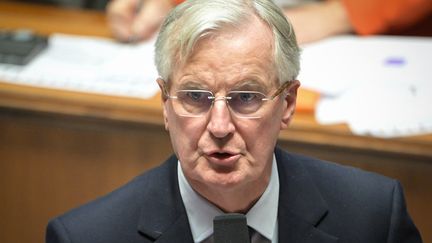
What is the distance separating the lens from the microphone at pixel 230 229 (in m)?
1.42

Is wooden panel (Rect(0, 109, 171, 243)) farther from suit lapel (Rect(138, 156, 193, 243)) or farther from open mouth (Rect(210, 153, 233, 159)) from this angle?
open mouth (Rect(210, 153, 233, 159))

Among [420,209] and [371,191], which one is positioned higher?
[371,191]

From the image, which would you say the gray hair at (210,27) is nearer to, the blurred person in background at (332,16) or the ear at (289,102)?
the ear at (289,102)

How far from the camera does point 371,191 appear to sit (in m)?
1.80

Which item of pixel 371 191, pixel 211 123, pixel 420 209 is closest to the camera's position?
pixel 211 123

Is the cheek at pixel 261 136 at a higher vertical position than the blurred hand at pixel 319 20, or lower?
higher

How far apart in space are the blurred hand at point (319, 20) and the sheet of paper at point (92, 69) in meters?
0.46

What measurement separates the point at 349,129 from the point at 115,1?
3.25 feet

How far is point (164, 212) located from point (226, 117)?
0.27 metres

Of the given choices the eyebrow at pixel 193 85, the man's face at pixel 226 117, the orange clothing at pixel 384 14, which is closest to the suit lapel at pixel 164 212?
the man's face at pixel 226 117

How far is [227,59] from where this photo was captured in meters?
1.52

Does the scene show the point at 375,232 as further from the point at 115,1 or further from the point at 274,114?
the point at 115,1

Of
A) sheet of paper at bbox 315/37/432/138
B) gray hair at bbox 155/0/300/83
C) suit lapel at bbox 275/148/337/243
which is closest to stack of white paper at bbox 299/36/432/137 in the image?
sheet of paper at bbox 315/37/432/138

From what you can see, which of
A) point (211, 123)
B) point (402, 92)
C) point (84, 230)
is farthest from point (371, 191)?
point (402, 92)
